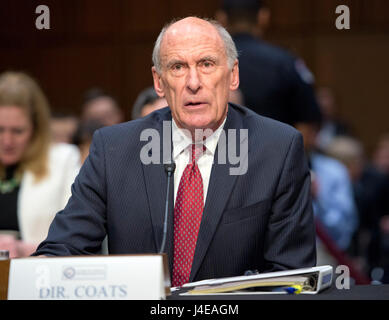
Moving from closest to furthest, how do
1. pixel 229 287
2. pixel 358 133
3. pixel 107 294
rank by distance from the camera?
pixel 107 294, pixel 229 287, pixel 358 133

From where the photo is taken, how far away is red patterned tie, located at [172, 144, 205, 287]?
237cm

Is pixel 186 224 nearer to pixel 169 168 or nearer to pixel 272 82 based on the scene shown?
pixel 169 168

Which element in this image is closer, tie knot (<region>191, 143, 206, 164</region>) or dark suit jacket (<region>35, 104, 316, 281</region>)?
dark suit jacket (<region>35, 104, 316, 281</region>)

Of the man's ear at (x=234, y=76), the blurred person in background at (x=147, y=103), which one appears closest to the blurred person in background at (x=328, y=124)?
the blurred person in background at (x=147, y=103)

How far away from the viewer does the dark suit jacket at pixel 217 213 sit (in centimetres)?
238

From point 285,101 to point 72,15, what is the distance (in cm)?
533

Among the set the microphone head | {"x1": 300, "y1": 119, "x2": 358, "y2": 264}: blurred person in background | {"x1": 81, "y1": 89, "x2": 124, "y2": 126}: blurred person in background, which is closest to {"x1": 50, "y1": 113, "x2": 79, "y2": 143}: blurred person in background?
{"x1": 81, "y1": 89, "x2": 124, "y2": 126}: blurred person in background

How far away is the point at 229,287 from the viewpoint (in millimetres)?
1943

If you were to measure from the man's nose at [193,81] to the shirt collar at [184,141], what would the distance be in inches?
6.6

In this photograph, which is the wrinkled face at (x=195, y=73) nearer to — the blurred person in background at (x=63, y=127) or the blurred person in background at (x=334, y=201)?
the blurred person in background at (x=334, y=201)

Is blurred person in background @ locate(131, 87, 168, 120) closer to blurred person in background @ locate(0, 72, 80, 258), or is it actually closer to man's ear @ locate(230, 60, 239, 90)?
blurred person in background @ locate(0, 72, 80, 258)

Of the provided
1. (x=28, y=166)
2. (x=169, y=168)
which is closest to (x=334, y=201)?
(x=28, y=166)
